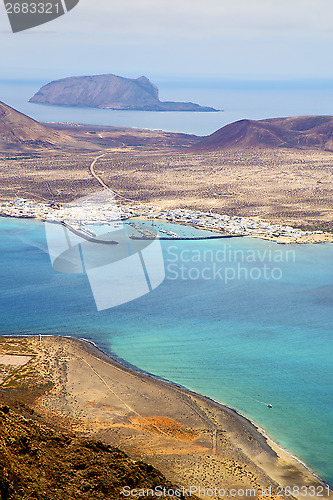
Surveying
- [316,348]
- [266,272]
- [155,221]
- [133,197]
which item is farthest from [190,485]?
[133,197]

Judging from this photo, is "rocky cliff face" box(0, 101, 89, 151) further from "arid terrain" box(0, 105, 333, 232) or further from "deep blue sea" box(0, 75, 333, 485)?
"deep blue sea" box(0, 75, 333, 485)

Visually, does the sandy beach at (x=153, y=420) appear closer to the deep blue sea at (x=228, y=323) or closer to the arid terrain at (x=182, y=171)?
the deep blue sea at (x=228, y=323)

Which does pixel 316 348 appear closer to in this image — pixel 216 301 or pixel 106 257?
pixel 216 301

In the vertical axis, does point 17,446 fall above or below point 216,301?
above

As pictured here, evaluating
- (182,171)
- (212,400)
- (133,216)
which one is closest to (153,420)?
(212,400)

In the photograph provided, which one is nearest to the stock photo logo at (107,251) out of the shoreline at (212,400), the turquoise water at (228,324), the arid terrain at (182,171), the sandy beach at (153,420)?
the turquoise water at (228,324)

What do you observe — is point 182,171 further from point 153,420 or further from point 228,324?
point 153,420

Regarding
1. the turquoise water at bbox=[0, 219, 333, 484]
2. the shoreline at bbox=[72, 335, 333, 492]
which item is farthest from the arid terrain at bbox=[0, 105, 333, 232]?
the shoreline at bbox=[72, 335, 333, 492]
